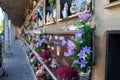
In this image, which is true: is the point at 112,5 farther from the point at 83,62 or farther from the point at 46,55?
the point at 46,55

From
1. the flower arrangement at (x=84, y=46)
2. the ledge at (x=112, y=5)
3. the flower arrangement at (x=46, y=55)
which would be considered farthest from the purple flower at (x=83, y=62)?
the flower arrangement at (x=46, y=55)

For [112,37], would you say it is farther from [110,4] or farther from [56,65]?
[56,65]

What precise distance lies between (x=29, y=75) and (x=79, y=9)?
5.18 meters

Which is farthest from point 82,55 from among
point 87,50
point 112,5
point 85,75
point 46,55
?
point 46,55

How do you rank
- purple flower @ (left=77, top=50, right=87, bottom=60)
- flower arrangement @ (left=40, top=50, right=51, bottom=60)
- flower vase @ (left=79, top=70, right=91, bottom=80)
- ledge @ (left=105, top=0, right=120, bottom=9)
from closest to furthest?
ledge @ (left=105, top=0, right=120, bottom=9) → purple flower @ (left=77, top=50, right=87, bottom=60) → flower vase @ (left=79, top=70, right=91, bottom=80) → flower arrangement @ (left=40, top=50, right=51, bottom=60)

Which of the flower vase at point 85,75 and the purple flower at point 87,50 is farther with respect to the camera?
the flower vase at point 85,75

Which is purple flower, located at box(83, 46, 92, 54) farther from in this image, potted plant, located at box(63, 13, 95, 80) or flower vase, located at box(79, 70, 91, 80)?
flower vase, located at box(79, 70, 91, 80)

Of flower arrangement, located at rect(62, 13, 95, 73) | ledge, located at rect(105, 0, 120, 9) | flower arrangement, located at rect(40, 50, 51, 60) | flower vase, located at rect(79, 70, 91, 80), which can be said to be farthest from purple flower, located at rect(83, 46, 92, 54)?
flower arrangement, located at rect(40, 50, 51, 60)

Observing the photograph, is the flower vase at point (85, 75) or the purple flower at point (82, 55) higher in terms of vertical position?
the purple flower at point (82, 55)

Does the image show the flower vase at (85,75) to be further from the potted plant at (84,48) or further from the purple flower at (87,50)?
the purple flower at (87,50)

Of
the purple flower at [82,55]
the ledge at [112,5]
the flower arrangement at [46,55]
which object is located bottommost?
the flower arrangement at [46,55]

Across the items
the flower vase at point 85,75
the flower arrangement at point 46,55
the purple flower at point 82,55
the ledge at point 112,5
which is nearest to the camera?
the ledge at point 112,5

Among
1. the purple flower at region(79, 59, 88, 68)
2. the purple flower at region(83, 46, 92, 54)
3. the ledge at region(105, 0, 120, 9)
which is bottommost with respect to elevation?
the purple flower at region(79, 59, 88, 68)

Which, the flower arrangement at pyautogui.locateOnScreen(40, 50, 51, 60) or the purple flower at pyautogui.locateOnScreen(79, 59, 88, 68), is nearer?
the purple flower at pyautogui.locateOnScreen(79, 59, 88, 68)
